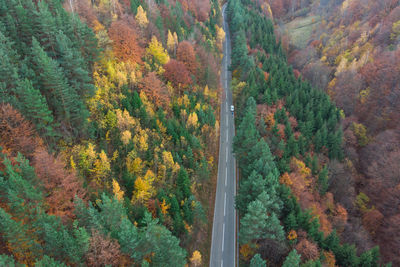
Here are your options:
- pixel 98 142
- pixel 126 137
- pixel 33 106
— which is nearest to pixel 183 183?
pixel 126 137

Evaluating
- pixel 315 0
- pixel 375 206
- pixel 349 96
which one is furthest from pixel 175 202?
pixel 315 0

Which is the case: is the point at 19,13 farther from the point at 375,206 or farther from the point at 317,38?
the point at 317,38

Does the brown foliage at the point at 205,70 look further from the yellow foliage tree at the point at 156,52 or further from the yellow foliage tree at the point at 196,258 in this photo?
the yellow foliage tree at the point at 196,258

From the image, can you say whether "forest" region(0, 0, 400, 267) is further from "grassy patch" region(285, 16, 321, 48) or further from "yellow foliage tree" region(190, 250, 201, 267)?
"grassy patch" region(285, 16, 321, 48)

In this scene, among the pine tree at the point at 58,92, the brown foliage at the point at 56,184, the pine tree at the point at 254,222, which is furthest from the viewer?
the pine tree at the point at 254,222

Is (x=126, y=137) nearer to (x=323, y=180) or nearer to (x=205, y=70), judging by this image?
(x=205, y=70)

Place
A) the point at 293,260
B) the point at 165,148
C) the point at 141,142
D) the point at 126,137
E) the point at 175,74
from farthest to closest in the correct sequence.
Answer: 1. the point at 175,74
2. the point at 165,148
3. the point at 141,142
4. the point at 126,137
5. the point at 293,260

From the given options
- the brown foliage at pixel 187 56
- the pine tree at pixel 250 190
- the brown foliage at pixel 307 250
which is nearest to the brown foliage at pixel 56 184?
the pine tree at pixel 250 190
